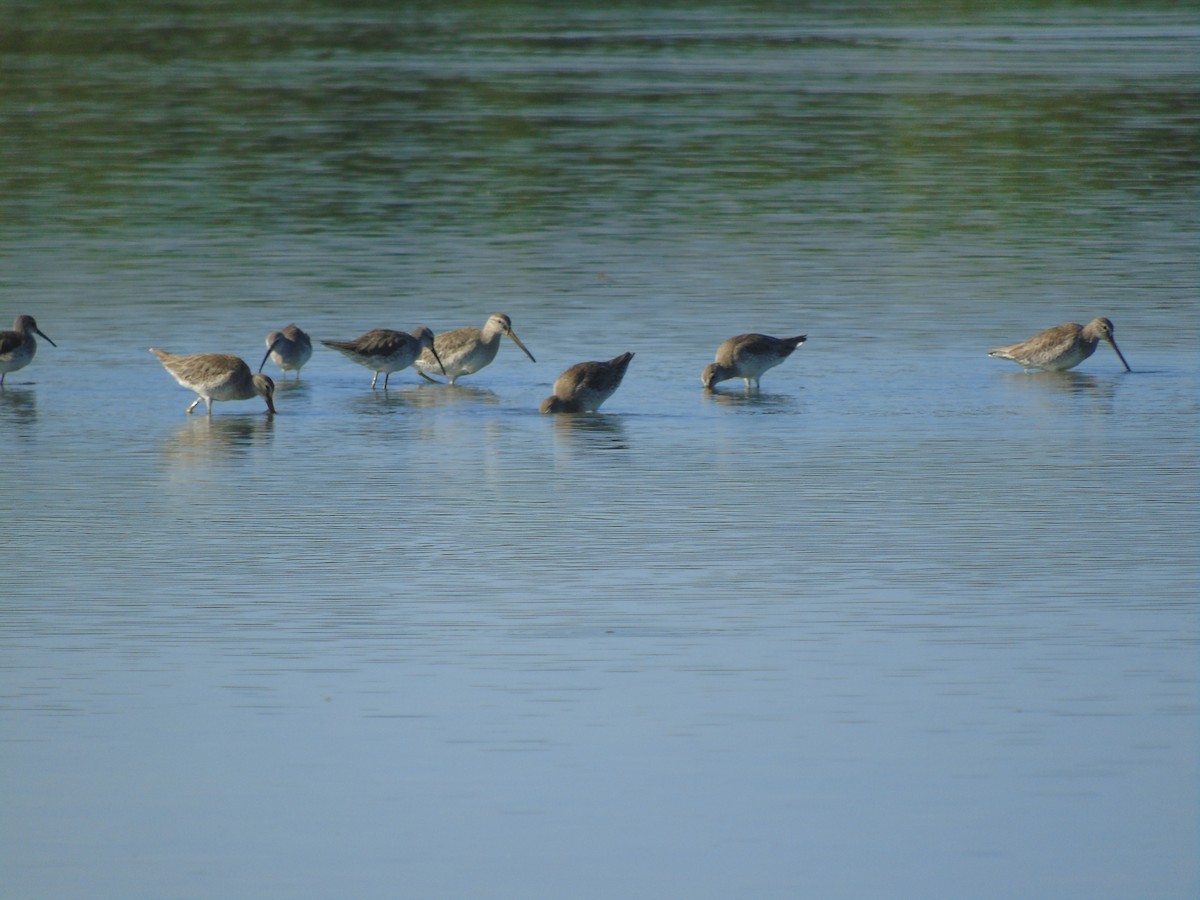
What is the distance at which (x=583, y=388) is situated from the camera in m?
14.0

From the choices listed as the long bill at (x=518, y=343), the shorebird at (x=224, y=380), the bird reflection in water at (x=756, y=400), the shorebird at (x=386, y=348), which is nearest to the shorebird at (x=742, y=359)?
the bird reflection in water at (x=756, y=400)

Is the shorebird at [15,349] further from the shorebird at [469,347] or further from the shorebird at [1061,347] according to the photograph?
the shorebird at [1061,347]

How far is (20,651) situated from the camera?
8.63 m

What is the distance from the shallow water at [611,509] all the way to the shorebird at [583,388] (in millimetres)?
332

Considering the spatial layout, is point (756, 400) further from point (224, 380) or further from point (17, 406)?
point (17, 406)

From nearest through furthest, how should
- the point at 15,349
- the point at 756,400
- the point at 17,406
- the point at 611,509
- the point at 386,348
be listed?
the point at 611,509 < the point at 17,406 < the point at 756,400 < the point at 15,349 < the point at 386,348

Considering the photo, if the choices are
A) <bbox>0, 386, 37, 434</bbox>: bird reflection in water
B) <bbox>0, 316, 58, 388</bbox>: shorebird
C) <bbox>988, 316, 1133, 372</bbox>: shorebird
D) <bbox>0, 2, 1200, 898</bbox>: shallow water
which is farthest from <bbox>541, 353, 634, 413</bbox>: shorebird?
<bbox>0, 316, 58, 388</bbox>: shorebird

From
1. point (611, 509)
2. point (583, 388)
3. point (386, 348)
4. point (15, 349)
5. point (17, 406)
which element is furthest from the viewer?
point (386, 348)

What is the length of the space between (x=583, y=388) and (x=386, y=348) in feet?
5.89

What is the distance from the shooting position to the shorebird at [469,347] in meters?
15.5

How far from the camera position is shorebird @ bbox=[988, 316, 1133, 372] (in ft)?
50.6

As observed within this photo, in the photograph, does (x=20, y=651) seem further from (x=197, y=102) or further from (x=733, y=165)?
(x=197, y=102)

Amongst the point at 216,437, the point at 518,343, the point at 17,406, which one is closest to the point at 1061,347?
the point at 518,343

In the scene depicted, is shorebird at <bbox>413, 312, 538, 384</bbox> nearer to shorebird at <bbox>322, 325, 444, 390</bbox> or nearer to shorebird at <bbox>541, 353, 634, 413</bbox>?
shorebird at <bbox>322, 325, 444, 390</bbox>
